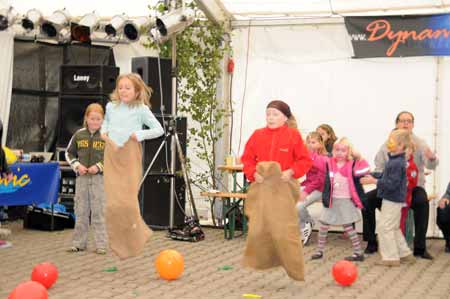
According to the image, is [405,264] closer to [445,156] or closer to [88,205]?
[445,156]

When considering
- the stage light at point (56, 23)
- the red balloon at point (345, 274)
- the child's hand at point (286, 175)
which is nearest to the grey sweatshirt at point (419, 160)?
the red balloon at point (345, 274)

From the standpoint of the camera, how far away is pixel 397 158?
700cm

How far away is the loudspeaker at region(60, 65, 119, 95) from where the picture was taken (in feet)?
31.1

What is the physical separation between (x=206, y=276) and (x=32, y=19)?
5047 mm

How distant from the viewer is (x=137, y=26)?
31.1 ft

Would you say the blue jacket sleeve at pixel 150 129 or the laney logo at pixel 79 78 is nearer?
the blue jacket sleeve at pixel 150 129

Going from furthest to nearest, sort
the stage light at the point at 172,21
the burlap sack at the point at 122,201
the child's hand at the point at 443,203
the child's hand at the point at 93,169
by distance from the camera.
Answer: the stage light at the point at 172,21 < the child's hand at the point at 443,203 < the child's hand at the point at 93,169 < the burlap sack at the point at 122,201

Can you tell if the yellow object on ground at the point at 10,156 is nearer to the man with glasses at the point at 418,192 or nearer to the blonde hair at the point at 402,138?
the man with glasses at the point at 418,192

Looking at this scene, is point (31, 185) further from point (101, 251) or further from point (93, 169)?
point (101, 251)

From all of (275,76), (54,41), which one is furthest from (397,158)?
(54,41)

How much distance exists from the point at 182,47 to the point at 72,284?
4845mm

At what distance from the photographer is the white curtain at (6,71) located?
1013cm

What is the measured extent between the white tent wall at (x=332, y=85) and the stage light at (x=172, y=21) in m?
1.18

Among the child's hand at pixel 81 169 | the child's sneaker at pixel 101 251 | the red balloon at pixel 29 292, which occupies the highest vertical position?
the child's hand at pixel 81 169
